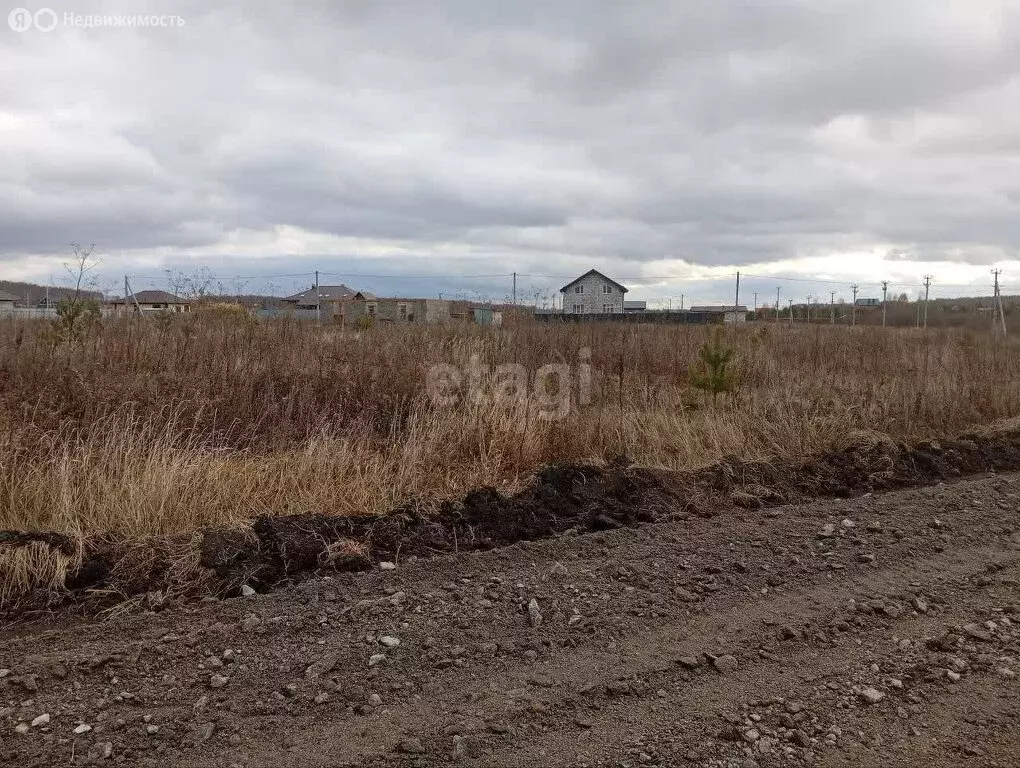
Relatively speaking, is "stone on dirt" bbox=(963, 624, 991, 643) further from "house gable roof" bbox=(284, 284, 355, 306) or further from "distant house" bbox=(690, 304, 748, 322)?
"house gable roof" bbox=(284, 284, 355, 306)

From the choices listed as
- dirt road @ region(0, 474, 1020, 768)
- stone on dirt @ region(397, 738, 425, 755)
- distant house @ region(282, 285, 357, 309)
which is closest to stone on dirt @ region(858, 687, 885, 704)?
dirt road @ region(0, 474, 1020, 768)

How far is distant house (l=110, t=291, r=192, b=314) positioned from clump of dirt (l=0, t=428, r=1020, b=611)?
698 cm

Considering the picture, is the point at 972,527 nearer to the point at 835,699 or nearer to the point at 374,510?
the point at 835,699

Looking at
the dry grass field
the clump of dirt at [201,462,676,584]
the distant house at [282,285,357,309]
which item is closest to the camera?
the clump of dirt at [201,462,676,584]

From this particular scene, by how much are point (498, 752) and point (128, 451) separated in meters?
3.84

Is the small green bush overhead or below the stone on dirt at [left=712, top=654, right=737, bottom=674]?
overhead

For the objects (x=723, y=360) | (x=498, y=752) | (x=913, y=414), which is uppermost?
(x=723, y=360)

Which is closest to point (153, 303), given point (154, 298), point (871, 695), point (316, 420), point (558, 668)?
point (154, 298)

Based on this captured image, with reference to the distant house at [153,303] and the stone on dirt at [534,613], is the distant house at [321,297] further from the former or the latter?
the stone on dirt at [534,613]

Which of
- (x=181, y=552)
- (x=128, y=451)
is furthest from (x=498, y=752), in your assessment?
(x=128, y=451)

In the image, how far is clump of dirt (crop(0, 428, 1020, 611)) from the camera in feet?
12.5

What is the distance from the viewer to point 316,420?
Result: 20.8ft

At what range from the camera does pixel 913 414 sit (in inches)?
328

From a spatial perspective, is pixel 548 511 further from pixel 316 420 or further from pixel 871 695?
pixel 316 420
